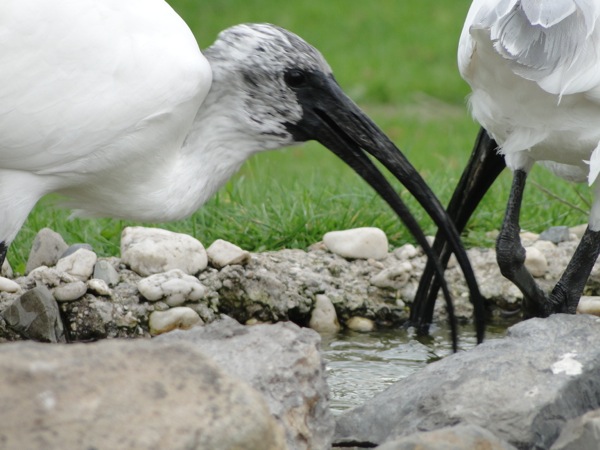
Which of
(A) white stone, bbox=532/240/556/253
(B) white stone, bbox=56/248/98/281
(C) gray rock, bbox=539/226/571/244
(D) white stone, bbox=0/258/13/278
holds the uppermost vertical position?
(C) gray rock, bbox=539/226/571/244

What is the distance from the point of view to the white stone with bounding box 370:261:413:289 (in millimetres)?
5012

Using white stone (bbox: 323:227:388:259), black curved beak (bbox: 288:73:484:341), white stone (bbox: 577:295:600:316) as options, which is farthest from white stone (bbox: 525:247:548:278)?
black curved beak (bbox: 288:73:484:341)

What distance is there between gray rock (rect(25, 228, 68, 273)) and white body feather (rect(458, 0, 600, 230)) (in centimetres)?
174

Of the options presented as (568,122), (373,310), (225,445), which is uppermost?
(568,122)

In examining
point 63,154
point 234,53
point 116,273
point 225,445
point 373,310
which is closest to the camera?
point 225,445

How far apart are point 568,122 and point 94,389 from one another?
7.91 ft

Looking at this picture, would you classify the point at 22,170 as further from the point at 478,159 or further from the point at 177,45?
the point at 478,159

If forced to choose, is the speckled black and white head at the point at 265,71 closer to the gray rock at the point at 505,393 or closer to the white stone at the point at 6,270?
the gray rock at the point at 505,393

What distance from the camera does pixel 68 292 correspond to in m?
4.36

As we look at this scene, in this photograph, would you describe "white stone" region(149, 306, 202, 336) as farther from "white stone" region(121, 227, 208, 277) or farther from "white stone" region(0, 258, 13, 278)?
"white stone" region(0, 258, 13, 278)

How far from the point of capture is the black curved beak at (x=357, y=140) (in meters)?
4.08

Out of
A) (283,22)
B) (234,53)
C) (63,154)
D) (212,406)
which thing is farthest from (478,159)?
(283,22)

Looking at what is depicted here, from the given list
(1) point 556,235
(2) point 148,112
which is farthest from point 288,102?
(1) point 556,235

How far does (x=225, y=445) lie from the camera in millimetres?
2355
